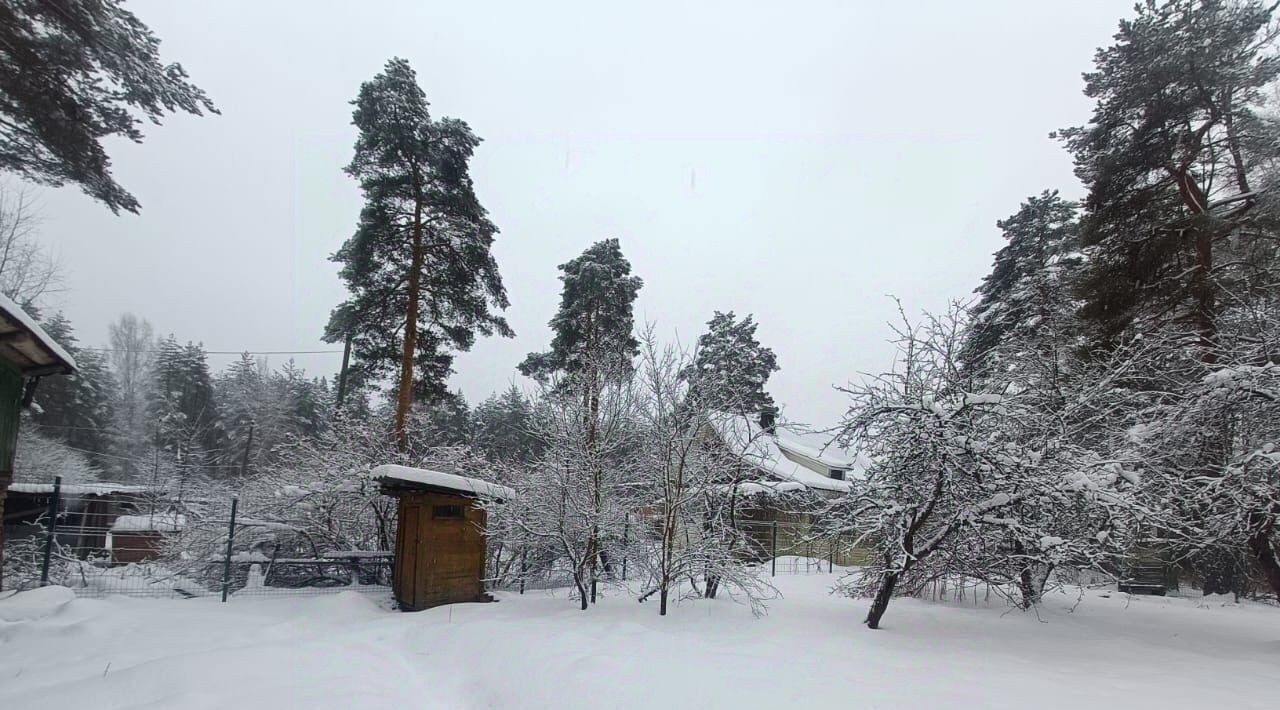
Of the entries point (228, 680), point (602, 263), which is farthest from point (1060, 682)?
point (602, 263)

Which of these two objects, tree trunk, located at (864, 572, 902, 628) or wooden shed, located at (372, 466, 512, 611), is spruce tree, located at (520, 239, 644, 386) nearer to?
wooden shed, located at (372, 466, 512, 611)

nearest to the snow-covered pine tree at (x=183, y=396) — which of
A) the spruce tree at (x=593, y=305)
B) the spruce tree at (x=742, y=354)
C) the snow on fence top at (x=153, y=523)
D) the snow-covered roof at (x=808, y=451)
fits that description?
the snow on fence top at (x=153, y=523)

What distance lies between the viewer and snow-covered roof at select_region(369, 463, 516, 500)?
782 centimetres

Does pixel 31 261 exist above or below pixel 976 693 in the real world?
above

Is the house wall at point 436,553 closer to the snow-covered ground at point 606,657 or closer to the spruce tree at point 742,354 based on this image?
the snow-covered ground at point 606,657

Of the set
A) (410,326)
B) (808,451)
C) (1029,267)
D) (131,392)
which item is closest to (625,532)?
(410,326)

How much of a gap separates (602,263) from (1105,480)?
15.1m

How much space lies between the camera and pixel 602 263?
63.1 feet

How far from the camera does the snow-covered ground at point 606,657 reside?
4.22 metres

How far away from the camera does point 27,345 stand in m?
7.14

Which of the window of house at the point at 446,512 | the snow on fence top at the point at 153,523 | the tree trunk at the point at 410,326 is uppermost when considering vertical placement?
the tree trunk at the point at 410,326

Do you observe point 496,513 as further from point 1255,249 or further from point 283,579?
point 1255,249

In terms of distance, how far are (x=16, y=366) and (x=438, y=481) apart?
5575 millimetres

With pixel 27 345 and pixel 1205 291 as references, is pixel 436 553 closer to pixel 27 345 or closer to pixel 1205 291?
pixel 27 345
